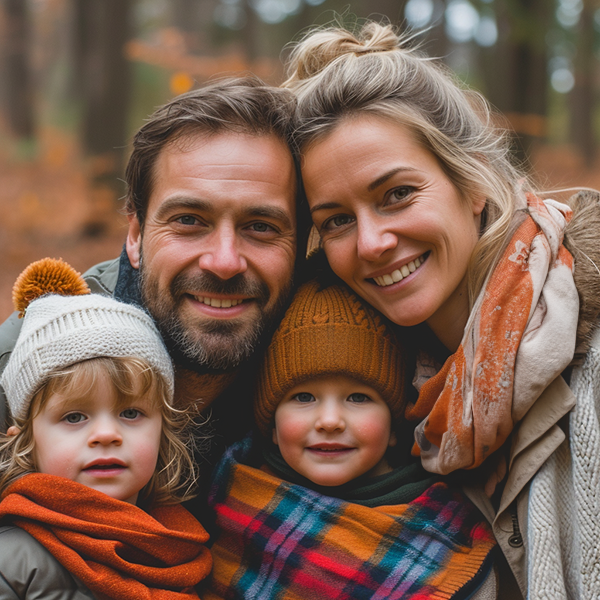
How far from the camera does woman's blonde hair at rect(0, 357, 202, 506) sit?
2469 mm

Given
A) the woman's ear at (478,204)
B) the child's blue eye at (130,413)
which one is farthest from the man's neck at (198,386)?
the woman's ear at (478,204)

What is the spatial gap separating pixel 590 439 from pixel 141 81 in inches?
775

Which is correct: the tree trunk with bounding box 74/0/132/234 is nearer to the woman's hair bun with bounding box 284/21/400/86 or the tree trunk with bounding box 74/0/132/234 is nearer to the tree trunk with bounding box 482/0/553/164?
the tree trunk with bounding box 482/0/553/164

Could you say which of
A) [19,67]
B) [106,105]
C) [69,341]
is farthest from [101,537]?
[19,67]

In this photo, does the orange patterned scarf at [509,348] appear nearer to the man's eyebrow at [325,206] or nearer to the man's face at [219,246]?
Answer: the man's eyebrow at [325,206]

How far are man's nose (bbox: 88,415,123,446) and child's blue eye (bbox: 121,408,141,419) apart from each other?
73 millimetres

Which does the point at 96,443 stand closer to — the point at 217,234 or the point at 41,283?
the point at 41,283

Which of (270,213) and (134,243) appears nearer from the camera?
(270,213)

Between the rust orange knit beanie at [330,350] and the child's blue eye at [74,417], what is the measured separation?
0.81 metres

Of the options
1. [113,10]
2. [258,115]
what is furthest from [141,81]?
[258,115]

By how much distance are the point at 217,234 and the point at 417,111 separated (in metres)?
1.01

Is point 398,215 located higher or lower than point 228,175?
lower

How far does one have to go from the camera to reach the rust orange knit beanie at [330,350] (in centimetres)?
281

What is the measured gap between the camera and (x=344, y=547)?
2641 mm
